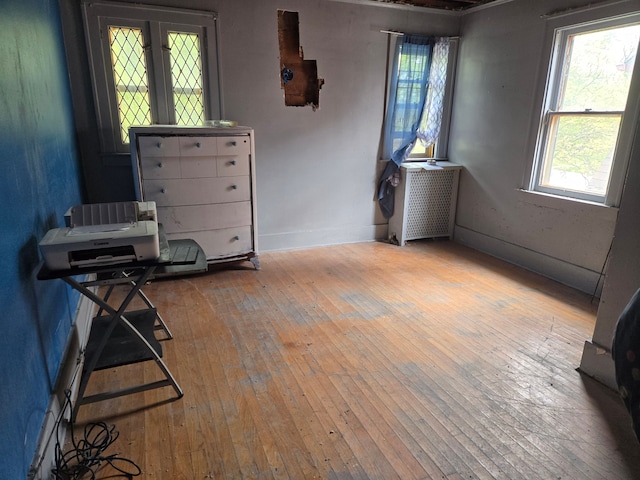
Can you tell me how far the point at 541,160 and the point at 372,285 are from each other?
1882mm

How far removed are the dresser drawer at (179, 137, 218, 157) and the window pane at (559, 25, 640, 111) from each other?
114 inches

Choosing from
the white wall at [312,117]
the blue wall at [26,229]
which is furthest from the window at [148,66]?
the blue wall at [26,229]

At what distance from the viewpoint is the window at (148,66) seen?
318cm

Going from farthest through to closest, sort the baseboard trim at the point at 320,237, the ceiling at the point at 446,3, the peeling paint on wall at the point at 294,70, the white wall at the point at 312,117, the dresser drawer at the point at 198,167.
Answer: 1. the baseboard trim at the point at 320,237
2. the ceiling at the point at 446,3
3. the peeling paint on wall at the point at 294,70
4. the white wall at the point at 312,117
5. the dresser drawer at the point at 198,167

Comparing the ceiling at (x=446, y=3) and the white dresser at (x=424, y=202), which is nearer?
the ceiling at (x=446, y=3)

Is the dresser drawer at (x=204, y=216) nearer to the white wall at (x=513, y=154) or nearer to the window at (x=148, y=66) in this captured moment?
the window at (x=148, y=66)

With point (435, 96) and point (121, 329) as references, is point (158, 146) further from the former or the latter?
point (435, 96)

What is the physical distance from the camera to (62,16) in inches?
119

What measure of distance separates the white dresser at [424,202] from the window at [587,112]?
98cm

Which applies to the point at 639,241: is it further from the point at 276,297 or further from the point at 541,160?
the point at 276,297

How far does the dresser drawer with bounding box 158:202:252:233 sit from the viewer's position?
321cm

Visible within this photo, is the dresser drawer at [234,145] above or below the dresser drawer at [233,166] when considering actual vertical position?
above

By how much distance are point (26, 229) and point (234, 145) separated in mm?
1912

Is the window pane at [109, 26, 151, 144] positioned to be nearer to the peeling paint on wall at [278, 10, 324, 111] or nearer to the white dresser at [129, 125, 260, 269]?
the white dresser at [129, 125, 260, 269]
